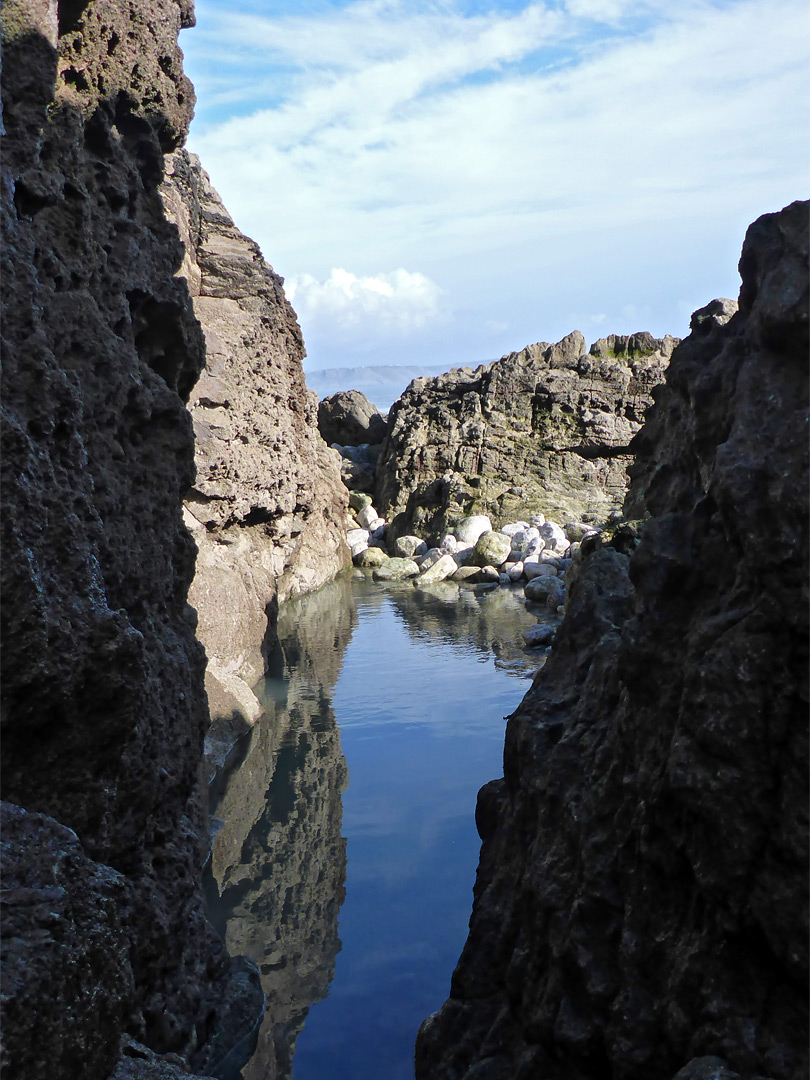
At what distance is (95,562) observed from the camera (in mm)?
3271

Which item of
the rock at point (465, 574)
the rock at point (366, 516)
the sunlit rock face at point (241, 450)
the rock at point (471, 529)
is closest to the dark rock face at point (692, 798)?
the sunlit rock face at point (241, 450)

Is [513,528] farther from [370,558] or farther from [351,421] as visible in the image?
[351,421]

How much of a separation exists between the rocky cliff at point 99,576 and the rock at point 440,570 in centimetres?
1533

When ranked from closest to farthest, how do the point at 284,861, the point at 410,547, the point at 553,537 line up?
the point at 284,861
the point at 553,537
the point at 410,547

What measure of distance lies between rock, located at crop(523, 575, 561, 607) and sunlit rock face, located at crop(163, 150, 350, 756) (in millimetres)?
4514

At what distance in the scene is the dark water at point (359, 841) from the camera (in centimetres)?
497

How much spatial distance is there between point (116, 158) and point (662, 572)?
3668 millimetres

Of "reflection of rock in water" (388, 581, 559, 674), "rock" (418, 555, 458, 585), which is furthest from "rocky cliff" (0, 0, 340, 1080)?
"rock" (418, 555, 458, 585)

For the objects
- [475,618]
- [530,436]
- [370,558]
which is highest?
[530,436]

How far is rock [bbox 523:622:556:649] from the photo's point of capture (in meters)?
13.7

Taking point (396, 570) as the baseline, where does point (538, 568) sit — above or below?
above

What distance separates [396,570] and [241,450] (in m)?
8.24

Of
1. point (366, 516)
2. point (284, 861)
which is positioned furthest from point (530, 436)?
point (284, 861)

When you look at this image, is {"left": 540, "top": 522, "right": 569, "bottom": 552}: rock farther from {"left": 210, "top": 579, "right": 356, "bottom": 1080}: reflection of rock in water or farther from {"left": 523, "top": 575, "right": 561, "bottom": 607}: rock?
{"left": 210, "top": 579, "right": 356, "bottom": 1080}: reflection of rock in water
